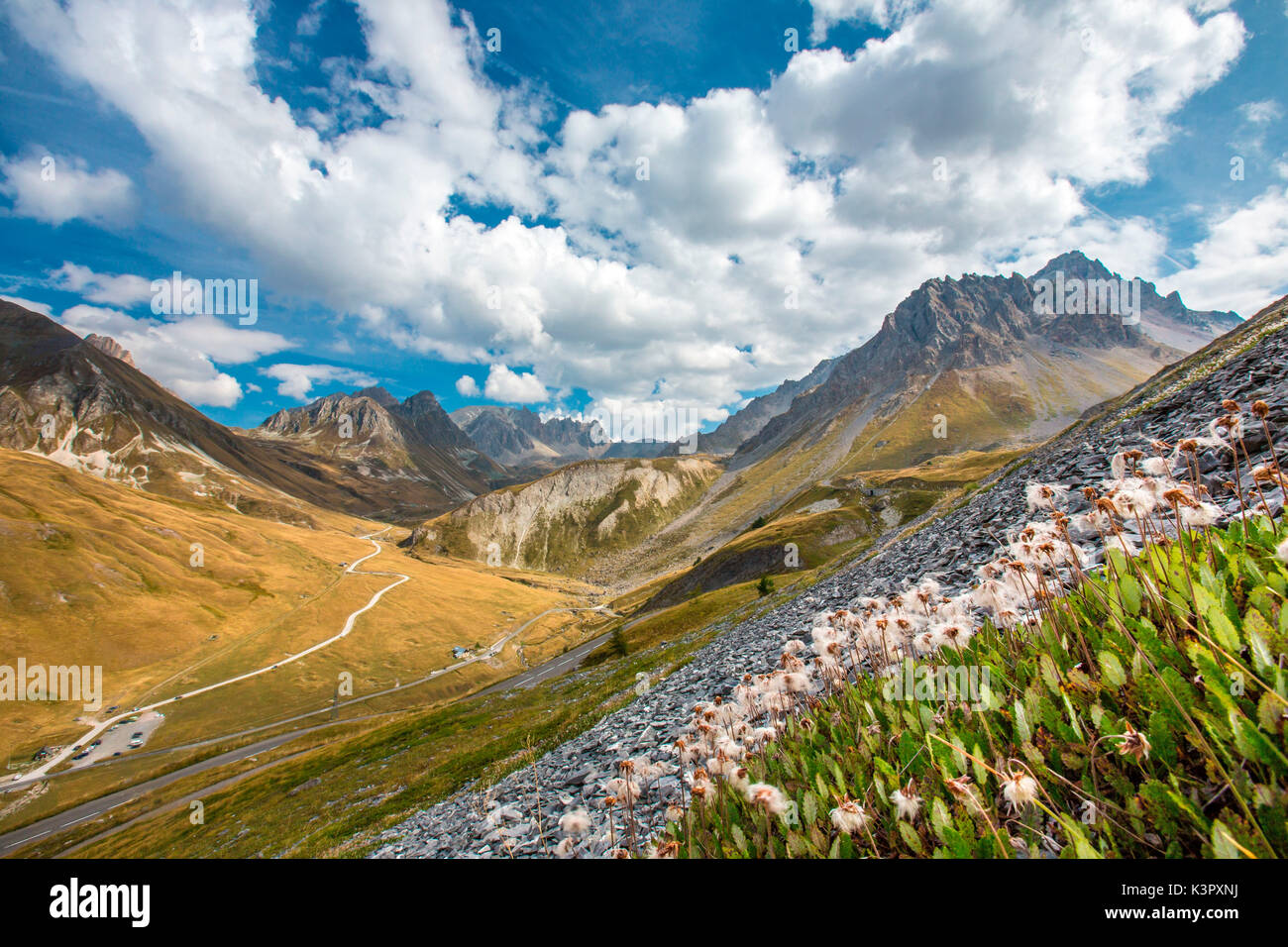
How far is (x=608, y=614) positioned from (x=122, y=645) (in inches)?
4794

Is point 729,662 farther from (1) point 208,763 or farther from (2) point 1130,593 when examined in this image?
(1) point 208,763

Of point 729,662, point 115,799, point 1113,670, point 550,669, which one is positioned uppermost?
point 1113,670

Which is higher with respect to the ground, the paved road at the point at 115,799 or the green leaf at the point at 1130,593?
the green leaf at the point at 1130,593

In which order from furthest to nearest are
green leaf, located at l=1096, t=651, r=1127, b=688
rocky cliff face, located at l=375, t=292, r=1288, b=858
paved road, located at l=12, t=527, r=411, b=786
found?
paved road, located at l=12, t=527, r=411, b=786
rocky cliff face, located at l=375, t=292, r=1288, b=858
green leaf, located at l=1096, t=651, r=1127, b=688

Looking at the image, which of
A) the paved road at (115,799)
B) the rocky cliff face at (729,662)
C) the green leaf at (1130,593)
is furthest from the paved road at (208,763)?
the green leaf at (1130,593)

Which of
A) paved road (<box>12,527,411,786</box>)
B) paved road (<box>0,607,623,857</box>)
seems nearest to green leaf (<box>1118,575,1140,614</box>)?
paved road (<box>0,607,623,857</box>)

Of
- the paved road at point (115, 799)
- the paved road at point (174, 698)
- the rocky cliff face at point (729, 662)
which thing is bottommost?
the paved road at point (115, 799)

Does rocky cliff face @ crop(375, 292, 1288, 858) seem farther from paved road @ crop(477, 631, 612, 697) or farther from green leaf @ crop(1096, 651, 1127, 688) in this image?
paved road @ crop(477, 631, 612, 697)

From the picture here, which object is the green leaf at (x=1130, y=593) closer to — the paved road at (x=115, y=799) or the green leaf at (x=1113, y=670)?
the green leaf at (x=1113, y=670)

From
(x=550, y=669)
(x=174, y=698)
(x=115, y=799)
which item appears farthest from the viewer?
(x=174, y=698)

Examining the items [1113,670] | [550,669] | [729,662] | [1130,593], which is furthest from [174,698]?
[1130,593]

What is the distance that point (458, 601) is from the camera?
16875 cm

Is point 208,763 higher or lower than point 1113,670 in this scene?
lower

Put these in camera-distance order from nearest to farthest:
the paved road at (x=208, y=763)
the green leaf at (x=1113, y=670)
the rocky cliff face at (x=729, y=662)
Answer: the green leaf at (x=1113, y=670), the rocky cliff face at (x=729, y=662), the paved road at (x=208, y=763)
